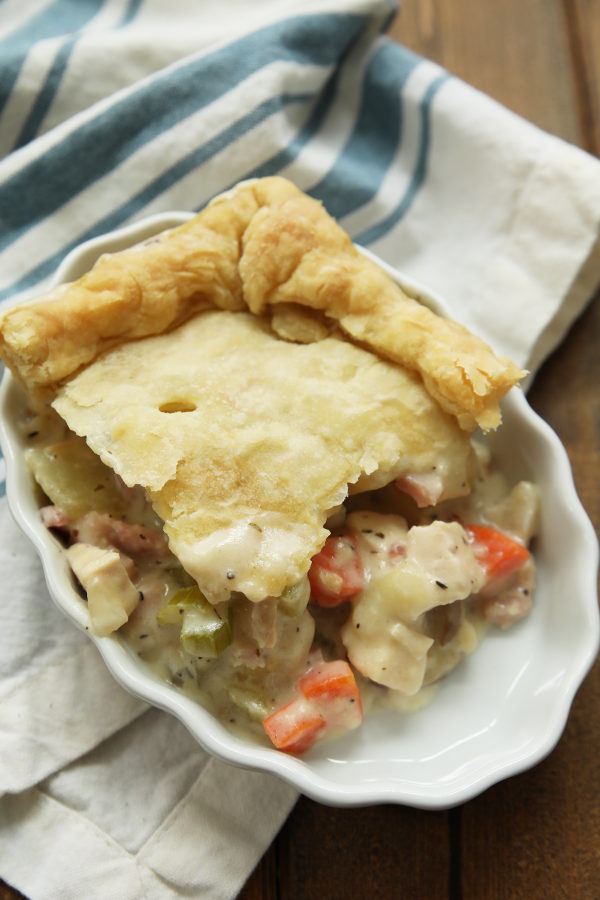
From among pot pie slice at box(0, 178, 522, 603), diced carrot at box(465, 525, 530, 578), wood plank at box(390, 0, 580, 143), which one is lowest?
diced carrot at box(465, 525, 530, 578)

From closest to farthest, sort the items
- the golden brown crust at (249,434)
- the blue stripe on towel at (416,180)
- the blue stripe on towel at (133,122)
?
the golden brown crust at (249,434)
the blue stripe on towel at (133,122)
the blue stripe on towel at (416,180)

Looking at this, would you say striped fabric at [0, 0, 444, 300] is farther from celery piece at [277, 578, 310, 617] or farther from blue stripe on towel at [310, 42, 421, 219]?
celery piece at [277, 578, 310, 617]

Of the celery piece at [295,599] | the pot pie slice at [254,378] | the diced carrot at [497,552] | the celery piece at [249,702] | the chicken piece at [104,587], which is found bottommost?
the celery piece at [249,702]

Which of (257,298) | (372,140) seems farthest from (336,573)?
(372,140)

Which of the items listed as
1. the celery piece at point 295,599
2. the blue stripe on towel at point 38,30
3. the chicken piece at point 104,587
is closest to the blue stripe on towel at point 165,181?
the blue stripe on towel at point 38,30

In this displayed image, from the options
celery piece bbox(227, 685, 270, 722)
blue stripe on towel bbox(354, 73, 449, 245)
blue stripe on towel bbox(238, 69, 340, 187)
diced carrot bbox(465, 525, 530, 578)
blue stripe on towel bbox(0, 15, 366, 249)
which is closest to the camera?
celery piece bbox(227, 685, 270, 722)

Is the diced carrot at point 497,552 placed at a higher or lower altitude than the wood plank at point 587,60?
lower

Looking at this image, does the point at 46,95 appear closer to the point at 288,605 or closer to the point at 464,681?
the point at 288,605

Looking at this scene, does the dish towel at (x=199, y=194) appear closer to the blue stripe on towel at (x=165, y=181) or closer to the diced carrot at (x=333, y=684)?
the blue stripe on towel at (x=165, y=181)

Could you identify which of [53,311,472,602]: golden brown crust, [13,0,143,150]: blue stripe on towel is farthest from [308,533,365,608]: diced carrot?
[13,0,143,150]: blue stripe on towel
